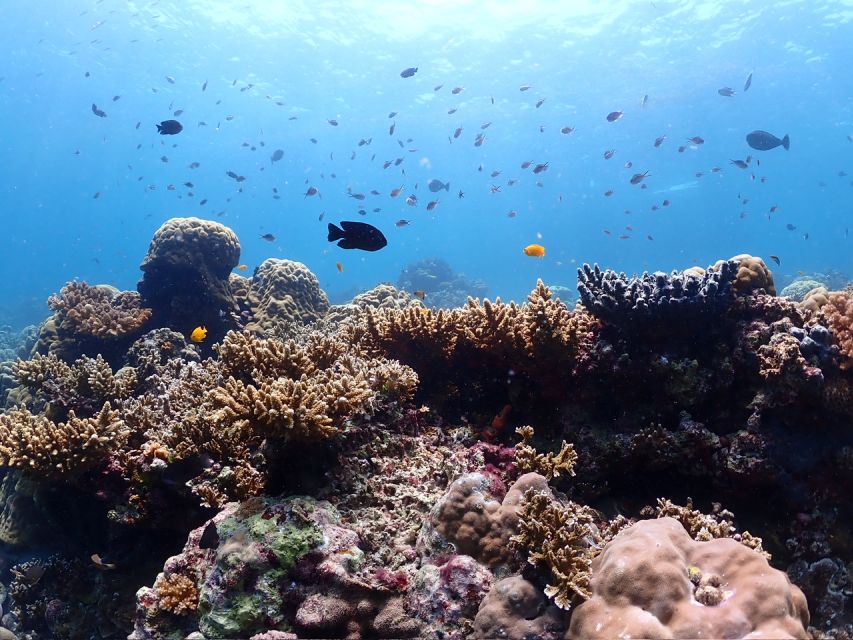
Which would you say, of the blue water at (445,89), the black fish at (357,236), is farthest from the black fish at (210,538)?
the blue water at (445,89)

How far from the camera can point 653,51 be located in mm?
40875

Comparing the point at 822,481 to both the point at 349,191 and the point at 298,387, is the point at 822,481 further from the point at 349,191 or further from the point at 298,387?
the point at 349,191

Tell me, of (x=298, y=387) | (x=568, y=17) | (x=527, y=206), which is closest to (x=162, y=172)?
(x=527, y=206)

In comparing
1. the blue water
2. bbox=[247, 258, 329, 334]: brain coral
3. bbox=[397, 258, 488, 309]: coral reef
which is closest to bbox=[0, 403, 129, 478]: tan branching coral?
bbox=[247, 258, 329, 334]: brain coral

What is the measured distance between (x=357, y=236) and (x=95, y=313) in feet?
26.7

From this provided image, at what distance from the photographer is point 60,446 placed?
454 centimetres

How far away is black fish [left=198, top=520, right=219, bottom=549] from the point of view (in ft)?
11.5

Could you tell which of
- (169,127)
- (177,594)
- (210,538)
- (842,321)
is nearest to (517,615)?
(210,538)

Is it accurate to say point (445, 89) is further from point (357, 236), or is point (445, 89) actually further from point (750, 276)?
point (750, 276)

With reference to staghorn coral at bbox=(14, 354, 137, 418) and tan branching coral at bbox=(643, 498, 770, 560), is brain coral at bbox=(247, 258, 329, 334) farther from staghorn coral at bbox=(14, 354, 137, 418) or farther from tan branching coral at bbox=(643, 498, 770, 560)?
tan branching coral at bbox=(643, 498, 770, 560)

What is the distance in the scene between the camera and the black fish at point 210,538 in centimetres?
349

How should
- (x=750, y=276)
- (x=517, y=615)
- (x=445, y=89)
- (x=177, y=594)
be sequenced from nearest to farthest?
(x=517, y=615)
(x=177, y=594)
(x=750, y=276)
(x=445, y=89)

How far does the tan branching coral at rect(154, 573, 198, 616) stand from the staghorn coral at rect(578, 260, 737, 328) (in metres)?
4.34

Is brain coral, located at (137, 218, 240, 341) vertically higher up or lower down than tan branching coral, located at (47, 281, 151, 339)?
higher up
